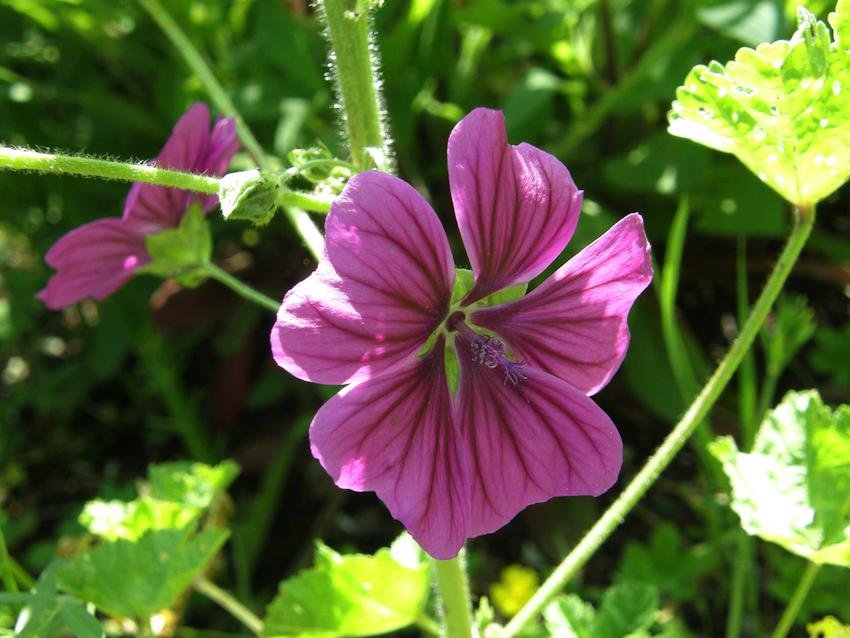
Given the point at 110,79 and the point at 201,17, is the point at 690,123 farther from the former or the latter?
the point at 110,79

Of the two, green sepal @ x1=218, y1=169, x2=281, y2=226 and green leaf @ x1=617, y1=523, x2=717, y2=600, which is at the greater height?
green sepal @ x1=218, y1=169, x2=281, y2=226

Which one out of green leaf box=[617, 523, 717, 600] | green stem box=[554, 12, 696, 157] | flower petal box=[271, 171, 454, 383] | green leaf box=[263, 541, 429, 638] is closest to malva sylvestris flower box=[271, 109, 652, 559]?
flower petal box=[271, 171, 454, 383]

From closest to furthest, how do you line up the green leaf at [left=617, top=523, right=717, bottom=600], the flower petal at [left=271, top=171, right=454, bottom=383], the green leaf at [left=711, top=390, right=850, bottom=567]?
1. the flower petal at [left=271, top=171, right=454, bottom=383]
2. the green leaf at [left=711, top=390, right=850, bottom=567]
3. the green leaf at [left=617, top=523, right=717, bottom=600]

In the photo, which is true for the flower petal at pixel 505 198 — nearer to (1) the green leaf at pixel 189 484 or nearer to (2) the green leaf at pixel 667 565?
(1) the green leaf at pixel 189 484

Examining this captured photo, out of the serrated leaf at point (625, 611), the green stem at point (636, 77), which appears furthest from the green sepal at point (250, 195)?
the green stem at point (636, 77)

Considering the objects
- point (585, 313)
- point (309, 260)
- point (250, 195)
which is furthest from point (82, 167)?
point (309, 260)

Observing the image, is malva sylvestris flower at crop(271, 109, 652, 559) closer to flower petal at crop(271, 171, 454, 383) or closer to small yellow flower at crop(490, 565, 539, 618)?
flower petal at crop(271, 171, 454, 383)

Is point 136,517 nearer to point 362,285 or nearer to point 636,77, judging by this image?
point 362,285

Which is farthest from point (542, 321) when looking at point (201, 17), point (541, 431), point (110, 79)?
point (110, 79)
